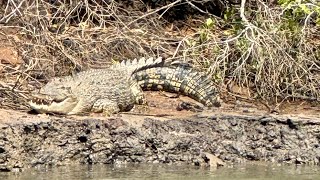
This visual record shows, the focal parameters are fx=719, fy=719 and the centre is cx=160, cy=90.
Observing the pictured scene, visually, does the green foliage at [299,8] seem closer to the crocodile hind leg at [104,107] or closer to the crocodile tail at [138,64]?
the crocodile tail at [138,64]

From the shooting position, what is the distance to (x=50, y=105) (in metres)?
7.18

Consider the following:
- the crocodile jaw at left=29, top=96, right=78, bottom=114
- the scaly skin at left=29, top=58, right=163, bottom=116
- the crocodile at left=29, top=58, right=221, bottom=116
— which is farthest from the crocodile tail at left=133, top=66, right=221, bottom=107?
the crocodile jaw at left=29, top=96, right=78, bottom=114

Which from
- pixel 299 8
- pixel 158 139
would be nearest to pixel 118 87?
pixel 158 139

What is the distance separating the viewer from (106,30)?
9.69m

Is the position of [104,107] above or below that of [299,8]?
below

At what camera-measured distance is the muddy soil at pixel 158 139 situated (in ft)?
21.3

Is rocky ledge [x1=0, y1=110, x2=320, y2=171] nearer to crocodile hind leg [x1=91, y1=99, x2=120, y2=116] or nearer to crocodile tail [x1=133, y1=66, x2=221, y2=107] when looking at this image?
crocodile hind leg [x1=91, y1=99, x2=120, y2=116]

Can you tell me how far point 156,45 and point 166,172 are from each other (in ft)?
11.2

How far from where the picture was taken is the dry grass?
8.72 meters

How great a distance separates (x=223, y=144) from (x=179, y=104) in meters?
1.39

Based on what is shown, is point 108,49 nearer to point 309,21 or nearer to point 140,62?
point 140,62

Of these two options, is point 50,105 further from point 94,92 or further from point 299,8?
point 299,8

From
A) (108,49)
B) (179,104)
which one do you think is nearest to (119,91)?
(179,104)

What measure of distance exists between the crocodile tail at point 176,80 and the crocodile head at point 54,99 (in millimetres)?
1356
